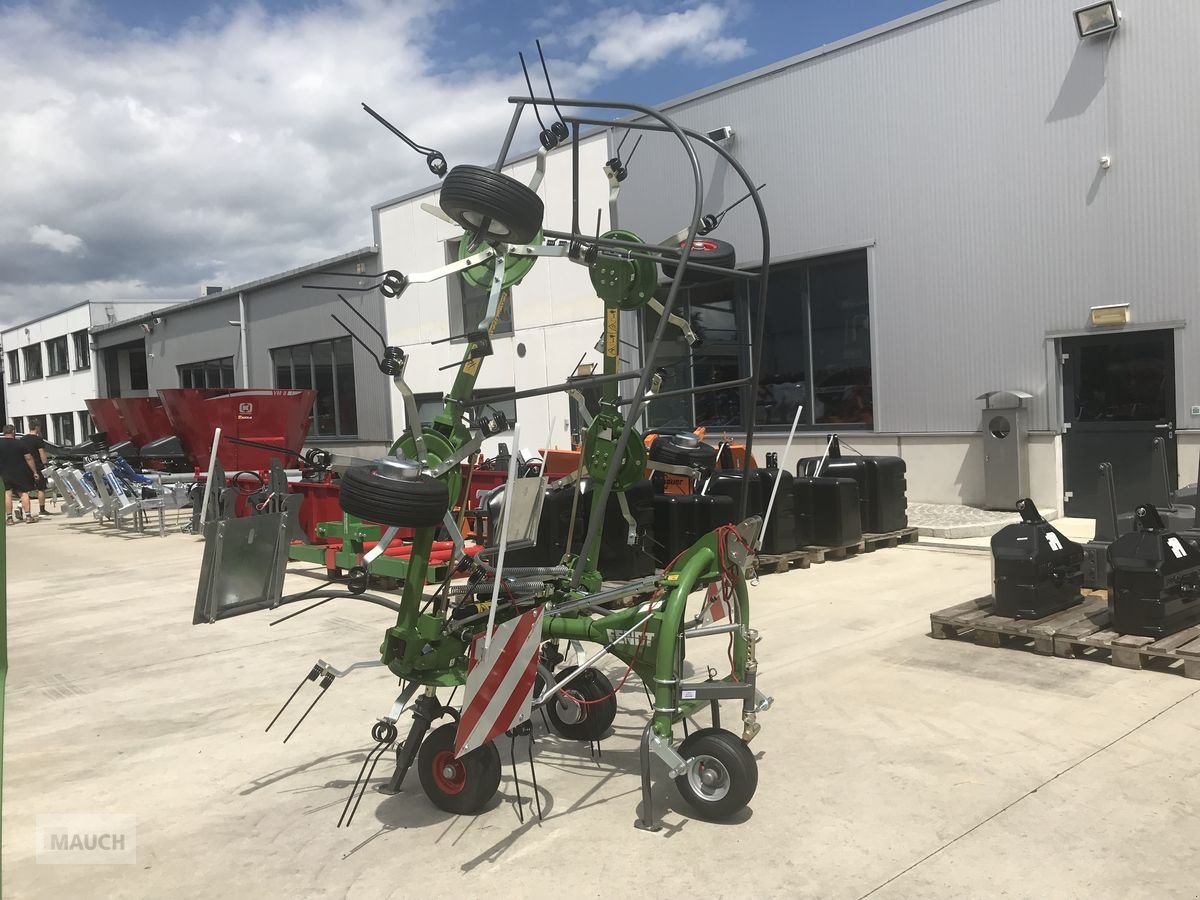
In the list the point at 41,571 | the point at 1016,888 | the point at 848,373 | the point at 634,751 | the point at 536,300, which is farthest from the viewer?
the point at 536,300

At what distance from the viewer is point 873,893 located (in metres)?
3.00

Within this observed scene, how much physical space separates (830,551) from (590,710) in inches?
197

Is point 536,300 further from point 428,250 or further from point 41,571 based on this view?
point 41,571

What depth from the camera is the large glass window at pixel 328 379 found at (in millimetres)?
22312

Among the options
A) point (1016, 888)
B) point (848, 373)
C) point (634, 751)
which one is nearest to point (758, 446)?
point (848, 373)

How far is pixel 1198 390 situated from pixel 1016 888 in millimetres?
8648

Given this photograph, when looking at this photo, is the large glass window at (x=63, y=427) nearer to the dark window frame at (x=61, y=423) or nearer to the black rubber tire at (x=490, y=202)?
the dark window frame at (x=61, y=423)

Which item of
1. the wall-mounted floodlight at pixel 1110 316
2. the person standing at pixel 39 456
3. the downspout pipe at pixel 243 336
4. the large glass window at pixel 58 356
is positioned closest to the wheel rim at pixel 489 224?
the wall-mounted floodlight at pixel 1110 316

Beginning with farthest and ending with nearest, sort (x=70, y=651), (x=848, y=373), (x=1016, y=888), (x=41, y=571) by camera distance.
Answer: (x=848, y=373) → (x=41, y=571) → (x=70, y=651) → (x=1016, y=888)

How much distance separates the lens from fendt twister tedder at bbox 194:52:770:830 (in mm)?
3543

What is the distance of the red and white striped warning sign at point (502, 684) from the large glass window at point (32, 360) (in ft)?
144

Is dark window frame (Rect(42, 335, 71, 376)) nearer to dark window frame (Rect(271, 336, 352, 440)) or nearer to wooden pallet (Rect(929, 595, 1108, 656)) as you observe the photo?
dark window frame (Rect(271, 336, 352, 440))

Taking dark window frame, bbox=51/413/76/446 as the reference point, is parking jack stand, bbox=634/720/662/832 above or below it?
below

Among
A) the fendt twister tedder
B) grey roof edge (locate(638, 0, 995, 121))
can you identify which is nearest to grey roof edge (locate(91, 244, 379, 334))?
grey roof edge (locate(638, 0, 995, 121))
